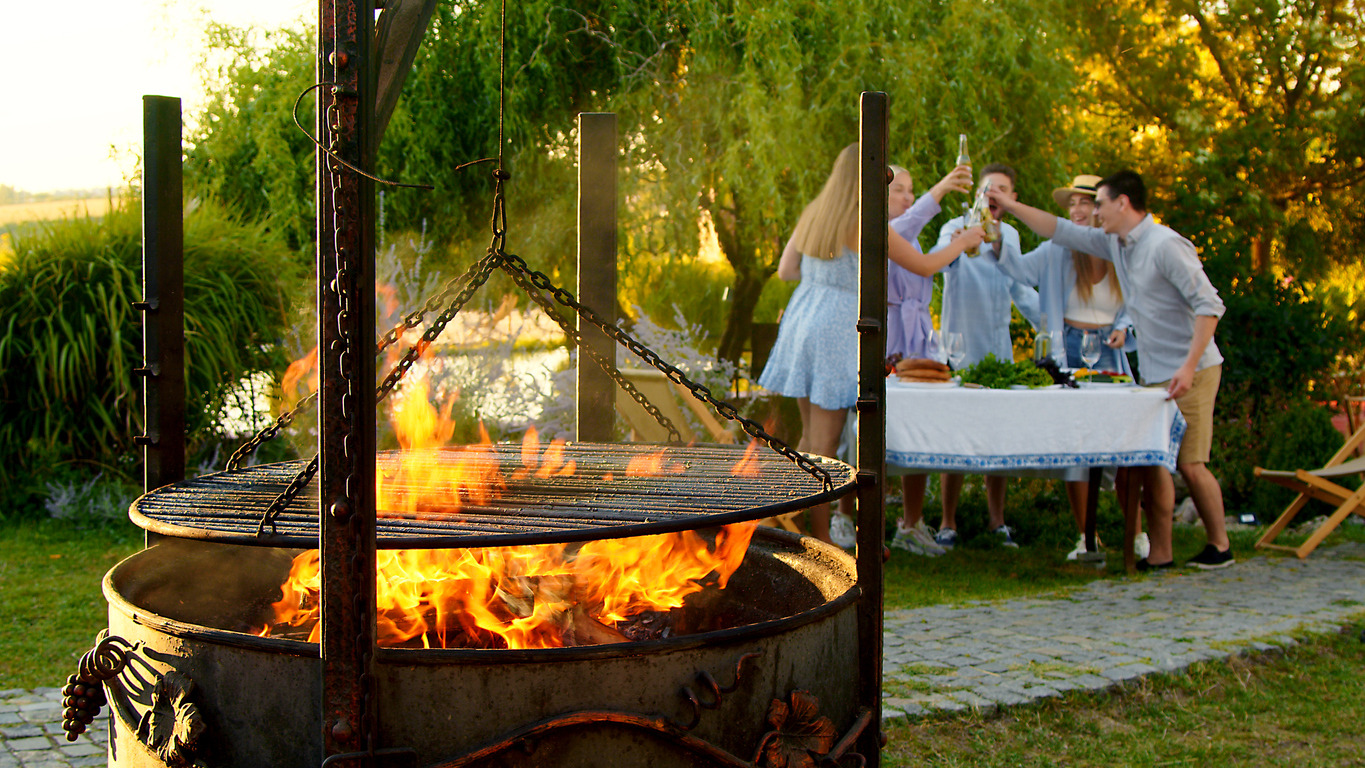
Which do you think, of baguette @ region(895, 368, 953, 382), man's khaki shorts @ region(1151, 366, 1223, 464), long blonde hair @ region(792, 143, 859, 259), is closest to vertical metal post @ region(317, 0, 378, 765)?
long blonde hair @ region(792, 143, 859, 259)

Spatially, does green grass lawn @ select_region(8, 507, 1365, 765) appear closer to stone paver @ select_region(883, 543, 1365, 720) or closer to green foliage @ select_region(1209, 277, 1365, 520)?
stone paver @ select_region(883, 543, 1365, 720)

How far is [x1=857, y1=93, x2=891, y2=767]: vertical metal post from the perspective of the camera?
7.20 ft

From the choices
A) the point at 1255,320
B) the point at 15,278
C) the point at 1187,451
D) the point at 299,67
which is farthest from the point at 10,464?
the point at 1255,320

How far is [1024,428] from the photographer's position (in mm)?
5289

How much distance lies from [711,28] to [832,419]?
4.30m

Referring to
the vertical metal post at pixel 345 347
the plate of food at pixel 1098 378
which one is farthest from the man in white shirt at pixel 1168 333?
the vertical metal post at pixel 345 347

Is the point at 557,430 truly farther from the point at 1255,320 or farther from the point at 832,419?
the point at 1255,320

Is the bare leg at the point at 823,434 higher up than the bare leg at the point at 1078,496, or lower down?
higher up

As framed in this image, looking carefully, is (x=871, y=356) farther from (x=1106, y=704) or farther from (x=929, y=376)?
(x=929, y=376)

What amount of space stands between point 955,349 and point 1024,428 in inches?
30.7

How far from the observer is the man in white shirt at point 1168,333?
216 inches

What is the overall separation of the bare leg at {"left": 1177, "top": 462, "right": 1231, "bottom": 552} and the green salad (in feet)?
3.27

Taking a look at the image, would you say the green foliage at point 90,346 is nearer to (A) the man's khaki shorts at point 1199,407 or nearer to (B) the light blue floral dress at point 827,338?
(B) the light blue floral dress at point 827,338

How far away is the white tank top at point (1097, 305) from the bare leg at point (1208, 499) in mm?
975
